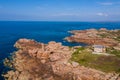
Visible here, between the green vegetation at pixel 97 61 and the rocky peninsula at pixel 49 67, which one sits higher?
the green vegetation at pixel 97 61

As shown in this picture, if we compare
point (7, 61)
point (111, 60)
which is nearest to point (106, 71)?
point (111, 60)

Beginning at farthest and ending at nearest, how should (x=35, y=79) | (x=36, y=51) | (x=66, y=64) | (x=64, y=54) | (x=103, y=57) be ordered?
1. (x=36, y=51)
2. (x=64, y=54)
3. (x=103, y=57)
4. (x=66, y=64)
5. (x=35, y=79)

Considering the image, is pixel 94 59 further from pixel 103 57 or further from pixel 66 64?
pixel 66 64

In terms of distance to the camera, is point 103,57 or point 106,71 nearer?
point 106,71

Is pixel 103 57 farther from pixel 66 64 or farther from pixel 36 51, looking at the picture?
pixel 36 51

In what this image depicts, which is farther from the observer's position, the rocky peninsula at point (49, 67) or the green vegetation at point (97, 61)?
the green vegetation at point (97, 61)

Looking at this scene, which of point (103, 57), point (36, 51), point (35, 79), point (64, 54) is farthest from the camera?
point (36, 51)

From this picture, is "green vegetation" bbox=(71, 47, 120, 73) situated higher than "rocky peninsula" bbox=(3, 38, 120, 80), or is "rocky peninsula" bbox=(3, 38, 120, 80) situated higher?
"green vegetation" bbox=(71, 47, 120, 73)
